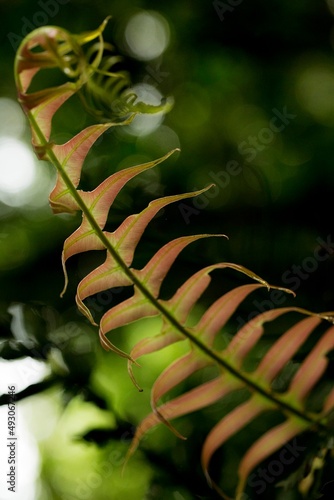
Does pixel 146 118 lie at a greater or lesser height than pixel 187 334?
greater

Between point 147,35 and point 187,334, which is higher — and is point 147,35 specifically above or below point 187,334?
above

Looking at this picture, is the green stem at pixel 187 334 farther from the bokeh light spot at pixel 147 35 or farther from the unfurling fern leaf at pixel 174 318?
the bokeh light spot at pixel 147 35

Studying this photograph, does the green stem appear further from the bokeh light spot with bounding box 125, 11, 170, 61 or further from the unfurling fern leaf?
the bokeh light spot with bounding box 125, 11, 170, 61

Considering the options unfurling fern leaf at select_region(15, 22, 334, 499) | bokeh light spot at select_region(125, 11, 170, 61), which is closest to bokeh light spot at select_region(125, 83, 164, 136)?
bokeh light spot at select_region(125, 11, 170, 61)

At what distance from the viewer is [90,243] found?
0.20m

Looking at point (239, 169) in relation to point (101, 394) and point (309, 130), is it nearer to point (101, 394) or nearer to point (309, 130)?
point (309, 130)

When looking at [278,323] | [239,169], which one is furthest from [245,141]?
[278,323]

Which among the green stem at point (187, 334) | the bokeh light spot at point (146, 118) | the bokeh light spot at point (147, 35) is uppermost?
the bokeh light spot at point (147, 35)

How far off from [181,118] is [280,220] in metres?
0.14

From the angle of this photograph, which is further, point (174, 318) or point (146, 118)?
point (146, 118)

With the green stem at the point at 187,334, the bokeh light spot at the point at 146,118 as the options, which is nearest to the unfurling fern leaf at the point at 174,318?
the green stem at the point at 187,334

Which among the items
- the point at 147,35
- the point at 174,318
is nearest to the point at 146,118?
the point at 147,35

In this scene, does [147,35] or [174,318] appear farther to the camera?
[147,35]

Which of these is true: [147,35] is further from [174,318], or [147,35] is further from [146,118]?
[174,318]
